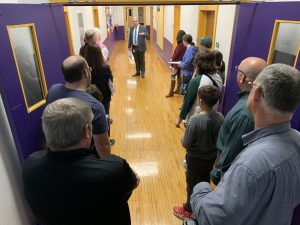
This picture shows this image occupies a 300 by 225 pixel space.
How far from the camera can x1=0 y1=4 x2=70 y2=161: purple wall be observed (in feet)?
4.79

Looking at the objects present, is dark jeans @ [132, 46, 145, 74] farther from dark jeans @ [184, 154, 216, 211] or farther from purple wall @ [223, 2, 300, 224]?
dark jeans @ [184, 154, 216, 211]

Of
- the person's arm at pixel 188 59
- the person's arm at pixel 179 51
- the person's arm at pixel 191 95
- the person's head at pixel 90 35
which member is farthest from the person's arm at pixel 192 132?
the person's arm at pixel 179 51

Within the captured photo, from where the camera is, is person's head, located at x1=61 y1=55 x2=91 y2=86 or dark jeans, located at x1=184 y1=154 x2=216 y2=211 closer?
person's head, located at x1=61 y1=55 x2=91 y2=86

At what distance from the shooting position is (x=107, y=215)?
3.76ft

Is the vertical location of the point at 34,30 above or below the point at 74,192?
above

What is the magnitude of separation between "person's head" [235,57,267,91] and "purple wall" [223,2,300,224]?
0.23 meters

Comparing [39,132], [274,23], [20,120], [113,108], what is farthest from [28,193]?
[113,108]

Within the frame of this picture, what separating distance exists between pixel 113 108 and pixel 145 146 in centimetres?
164

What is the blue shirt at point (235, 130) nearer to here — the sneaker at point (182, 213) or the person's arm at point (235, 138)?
the person's arm at point (235, 138)

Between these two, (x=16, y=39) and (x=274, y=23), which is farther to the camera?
(x=274, y=23)

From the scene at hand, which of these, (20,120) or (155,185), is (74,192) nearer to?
(20,120)

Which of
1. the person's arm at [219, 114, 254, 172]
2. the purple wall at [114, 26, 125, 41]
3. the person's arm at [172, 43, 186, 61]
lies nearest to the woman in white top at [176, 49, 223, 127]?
the person's arm at [219, 114, 254, 172]

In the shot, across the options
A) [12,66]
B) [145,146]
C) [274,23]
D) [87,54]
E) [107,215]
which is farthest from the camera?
[145,146]

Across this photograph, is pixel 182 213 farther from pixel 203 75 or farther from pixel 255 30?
pixel 255 30
